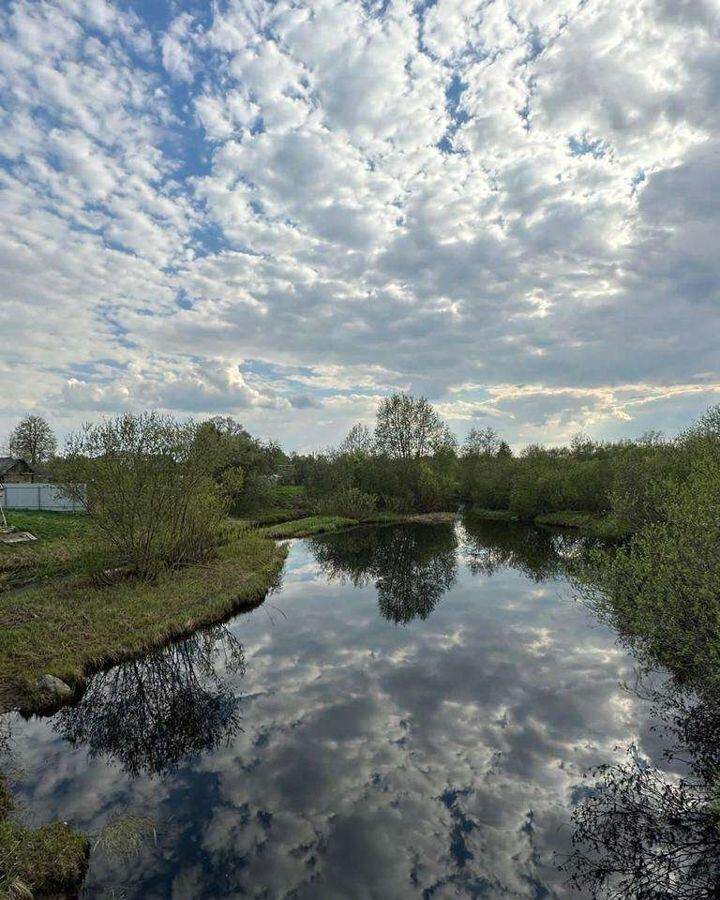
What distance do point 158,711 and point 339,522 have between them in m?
43.6

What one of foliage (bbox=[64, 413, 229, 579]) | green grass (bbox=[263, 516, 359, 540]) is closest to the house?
green grass (bbox=[263, 516, 359, 540])

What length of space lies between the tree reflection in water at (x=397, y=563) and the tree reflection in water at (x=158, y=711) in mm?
10206

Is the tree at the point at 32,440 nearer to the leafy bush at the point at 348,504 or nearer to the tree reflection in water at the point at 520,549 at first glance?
the leafy bush at the point at 348,504

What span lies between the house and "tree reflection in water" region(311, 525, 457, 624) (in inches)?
1313

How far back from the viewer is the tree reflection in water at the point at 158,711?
1295 cm

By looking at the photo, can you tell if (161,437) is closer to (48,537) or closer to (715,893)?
(48,537)

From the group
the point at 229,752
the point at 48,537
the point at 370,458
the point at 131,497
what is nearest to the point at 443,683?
the point at 229,752

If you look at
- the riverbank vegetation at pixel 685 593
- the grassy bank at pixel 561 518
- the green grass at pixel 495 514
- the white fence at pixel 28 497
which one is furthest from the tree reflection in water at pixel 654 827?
the green grass at pixel 495 514

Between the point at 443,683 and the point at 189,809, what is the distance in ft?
29.9

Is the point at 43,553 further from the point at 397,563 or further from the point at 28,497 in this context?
the point at 397,563

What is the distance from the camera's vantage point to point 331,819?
1044 cm

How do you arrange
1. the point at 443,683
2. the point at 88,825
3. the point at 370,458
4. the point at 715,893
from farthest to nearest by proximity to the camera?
the point at 370,458, the point at 443,683, the point at 88,825, the point at 715,893

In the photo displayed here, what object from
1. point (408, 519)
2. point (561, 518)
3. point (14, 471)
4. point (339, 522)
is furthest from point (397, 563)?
point (14, 471)

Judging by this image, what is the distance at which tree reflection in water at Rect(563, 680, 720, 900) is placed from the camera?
859 cm
